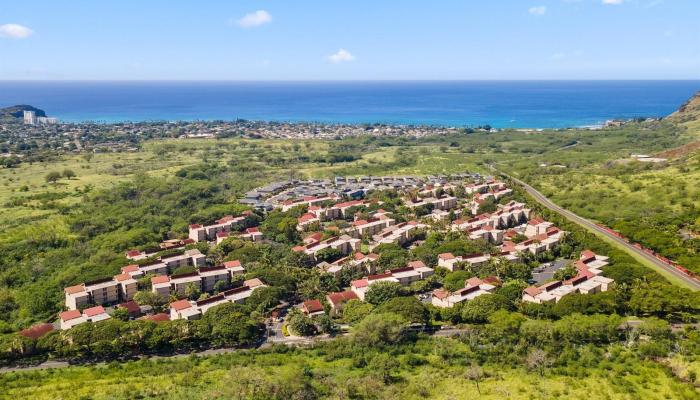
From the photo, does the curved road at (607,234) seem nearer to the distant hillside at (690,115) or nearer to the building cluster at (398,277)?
the building cluster at (398,277)

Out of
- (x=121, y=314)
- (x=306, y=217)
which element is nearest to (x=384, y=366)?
(x=121, y=314)

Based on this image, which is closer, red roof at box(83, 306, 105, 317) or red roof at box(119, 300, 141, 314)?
red roof at box(83, 306, 105, 317)

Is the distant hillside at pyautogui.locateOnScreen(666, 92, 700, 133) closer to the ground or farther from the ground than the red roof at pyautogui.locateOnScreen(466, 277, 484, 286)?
farther from the ground

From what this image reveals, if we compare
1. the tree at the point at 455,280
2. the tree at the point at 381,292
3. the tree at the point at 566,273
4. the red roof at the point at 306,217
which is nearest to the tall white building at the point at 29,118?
the red roof at the point at 306,217

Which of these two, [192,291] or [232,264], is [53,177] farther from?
[192,291]

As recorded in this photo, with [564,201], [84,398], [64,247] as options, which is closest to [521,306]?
[84,398]

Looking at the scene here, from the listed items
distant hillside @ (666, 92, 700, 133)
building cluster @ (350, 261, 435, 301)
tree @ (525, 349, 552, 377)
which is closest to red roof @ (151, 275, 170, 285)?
building cluster @ (350, 261, 435, 301)

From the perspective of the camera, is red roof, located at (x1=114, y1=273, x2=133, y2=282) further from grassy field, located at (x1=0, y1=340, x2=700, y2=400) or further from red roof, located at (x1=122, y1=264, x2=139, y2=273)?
grassy field, located at (x1=0, y1=340, x2=700, y2=400)
